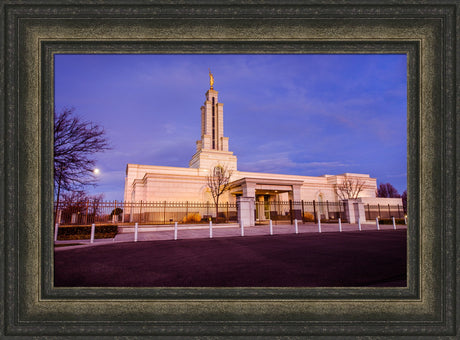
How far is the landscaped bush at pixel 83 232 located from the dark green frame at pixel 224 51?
1387 cm

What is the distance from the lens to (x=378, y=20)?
9.64 ft

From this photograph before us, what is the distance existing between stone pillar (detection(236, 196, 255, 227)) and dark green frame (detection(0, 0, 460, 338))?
57.7 ft

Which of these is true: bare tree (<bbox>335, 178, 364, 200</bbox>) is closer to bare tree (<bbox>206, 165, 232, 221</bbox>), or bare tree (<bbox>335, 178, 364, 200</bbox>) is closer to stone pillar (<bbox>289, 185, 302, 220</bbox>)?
stone pillar (<bbox>289, 185, 302, 220</bbox>)

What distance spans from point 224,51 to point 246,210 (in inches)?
731

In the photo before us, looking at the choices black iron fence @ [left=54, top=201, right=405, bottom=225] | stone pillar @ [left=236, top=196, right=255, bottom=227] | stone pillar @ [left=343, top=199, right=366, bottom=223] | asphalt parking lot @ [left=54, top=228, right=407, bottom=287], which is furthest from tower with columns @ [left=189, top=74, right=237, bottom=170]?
asphalt parking lot @ [left=54, top=228, right=407, bottom=287]

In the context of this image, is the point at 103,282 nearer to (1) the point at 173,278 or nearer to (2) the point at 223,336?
(1) the point at 173,278

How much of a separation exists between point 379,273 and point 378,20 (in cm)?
480

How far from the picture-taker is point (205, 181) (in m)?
36.9

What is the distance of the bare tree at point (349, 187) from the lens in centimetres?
4569

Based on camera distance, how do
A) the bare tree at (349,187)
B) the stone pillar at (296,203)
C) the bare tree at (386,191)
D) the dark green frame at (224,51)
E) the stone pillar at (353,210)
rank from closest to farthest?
the dark green frame at (224,51)
the stone pillar at (296,203)
the stone pillar at (353,210)
the bare tree at (349,187)
the bare tree at (386,191)

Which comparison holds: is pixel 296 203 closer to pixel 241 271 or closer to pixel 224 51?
pixel 241 271

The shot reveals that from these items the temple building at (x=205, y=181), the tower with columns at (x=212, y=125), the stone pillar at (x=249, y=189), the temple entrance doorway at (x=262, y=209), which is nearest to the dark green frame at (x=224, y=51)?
the temple building at (x=205, y=181)

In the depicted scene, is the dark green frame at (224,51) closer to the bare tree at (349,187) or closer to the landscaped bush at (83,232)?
the landscaped bush at (83,232)

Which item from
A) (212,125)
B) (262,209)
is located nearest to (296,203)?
(262,209)
